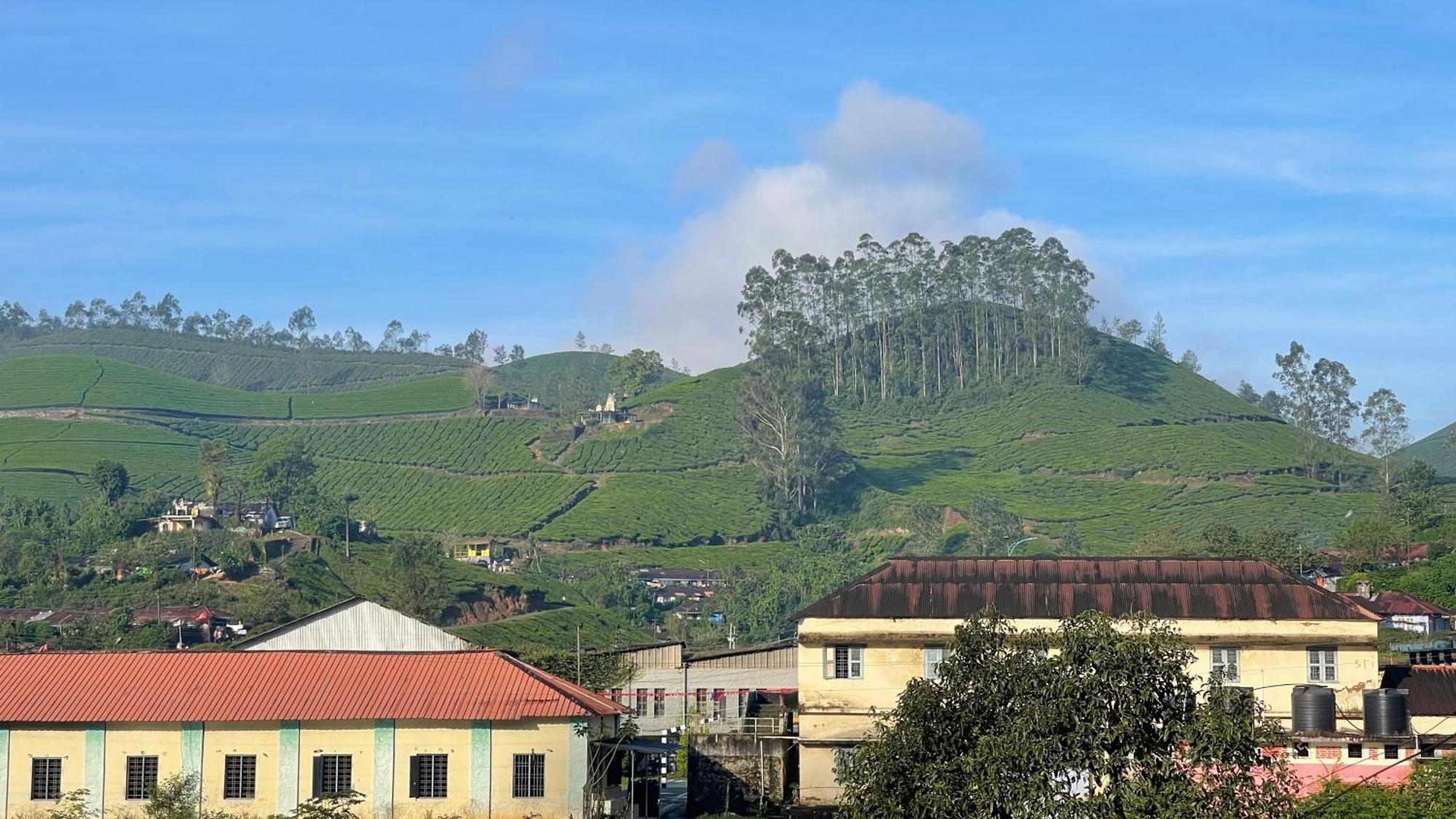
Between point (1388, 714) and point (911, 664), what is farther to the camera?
point (911, 664)

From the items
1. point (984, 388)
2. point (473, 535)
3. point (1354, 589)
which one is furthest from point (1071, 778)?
point (984, 388)

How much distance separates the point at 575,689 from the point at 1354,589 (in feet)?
190

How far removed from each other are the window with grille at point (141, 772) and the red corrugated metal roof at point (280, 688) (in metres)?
0.93

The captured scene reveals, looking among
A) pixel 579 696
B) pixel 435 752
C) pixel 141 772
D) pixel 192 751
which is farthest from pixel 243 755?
pixel 579 696

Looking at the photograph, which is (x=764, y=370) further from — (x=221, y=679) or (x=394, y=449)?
(x=221, y=679)

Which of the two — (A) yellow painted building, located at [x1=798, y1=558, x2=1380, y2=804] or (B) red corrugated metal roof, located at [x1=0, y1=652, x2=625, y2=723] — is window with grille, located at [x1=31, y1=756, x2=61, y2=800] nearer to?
(B) red corrugated metal roof, located at [x1=0, y1=652, x2=625, y2=723]

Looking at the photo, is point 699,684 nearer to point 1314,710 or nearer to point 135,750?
point 1314,710

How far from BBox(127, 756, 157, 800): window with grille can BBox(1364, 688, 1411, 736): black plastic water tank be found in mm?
29575

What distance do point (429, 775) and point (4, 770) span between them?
388 inches

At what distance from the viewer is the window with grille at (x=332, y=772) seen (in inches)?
1526

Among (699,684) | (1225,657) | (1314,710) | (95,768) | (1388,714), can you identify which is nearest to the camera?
(95,768)

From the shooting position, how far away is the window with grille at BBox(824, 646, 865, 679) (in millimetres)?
45125

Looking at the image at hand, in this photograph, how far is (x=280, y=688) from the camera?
131 ft

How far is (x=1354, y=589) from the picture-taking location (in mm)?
86375
